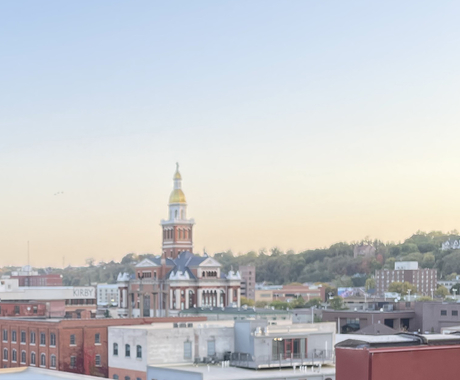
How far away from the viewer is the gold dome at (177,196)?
163m

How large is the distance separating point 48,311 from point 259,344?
53.9 metres

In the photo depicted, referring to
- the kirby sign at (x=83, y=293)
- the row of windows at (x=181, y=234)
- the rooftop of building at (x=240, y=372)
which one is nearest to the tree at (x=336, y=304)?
the row of windows at (x=181, y=234)

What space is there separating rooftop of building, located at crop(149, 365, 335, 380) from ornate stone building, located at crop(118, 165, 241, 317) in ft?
251

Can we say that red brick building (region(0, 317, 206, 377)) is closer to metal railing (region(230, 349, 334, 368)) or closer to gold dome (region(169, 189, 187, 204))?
metal railing (region(230, 349, 334, 368))

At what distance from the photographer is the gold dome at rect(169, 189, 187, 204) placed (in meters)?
163

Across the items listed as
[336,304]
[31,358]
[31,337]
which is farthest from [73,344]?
[336,304]

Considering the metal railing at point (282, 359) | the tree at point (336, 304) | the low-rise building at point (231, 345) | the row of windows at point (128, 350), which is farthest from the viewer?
the tree at point (336, 304)

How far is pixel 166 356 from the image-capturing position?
6656cm

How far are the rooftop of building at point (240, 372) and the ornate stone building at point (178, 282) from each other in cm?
7658

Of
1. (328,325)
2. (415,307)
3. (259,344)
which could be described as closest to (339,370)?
(259,344)

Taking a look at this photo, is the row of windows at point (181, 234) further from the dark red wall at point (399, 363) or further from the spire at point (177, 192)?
the dark red wall at point (399, 363)

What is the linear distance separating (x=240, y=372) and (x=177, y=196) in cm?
10316

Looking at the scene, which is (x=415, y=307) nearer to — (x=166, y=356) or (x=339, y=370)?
(x=166, y=356)

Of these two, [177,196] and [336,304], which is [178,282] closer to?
[177,196]
